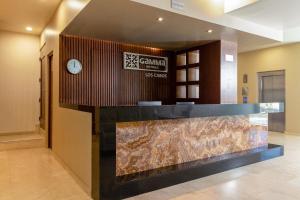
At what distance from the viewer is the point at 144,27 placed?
178 inches

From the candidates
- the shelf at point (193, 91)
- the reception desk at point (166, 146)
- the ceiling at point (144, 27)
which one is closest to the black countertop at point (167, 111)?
the reception desk at point (166, 146)

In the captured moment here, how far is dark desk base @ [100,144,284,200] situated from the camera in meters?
3.07

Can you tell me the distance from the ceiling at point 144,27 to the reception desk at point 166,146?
1.55 m

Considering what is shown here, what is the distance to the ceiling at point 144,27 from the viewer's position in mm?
3643

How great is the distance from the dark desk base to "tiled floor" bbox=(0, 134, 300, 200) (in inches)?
3.8

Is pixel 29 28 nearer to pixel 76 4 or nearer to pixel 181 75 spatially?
pixel 76 4

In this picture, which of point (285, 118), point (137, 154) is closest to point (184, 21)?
point (137, 154)

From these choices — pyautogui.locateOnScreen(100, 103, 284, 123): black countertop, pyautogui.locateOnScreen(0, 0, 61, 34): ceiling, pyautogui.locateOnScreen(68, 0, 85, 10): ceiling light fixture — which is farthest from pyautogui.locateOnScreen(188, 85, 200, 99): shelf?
pyautogui.locateOnScreen(0, 0, 61, 34): ceiling

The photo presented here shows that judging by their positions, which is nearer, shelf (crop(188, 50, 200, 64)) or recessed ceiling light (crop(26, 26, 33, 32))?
shelf (crop(188, 50, 200, 64))

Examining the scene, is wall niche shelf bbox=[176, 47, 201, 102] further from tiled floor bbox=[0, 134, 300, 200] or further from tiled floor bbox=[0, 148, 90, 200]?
tiled floor bbox=[0, 148, 90, 200]

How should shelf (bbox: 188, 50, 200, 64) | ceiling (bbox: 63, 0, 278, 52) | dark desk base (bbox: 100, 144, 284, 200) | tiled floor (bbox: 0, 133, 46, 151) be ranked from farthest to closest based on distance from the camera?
shelf (bbox: 188, 50, 200, 64) < tiled floor (bbox: 0, 133, 46, 151) < ceiling (bbox: 63, 0, 278, 52) < dark desk base (bbox: 100, 144, 284, 200)

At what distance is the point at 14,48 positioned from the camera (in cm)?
694

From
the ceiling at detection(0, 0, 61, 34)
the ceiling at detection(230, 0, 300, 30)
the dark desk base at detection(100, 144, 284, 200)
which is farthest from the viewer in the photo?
the ceiling at detection(0, 0, 61, 34)

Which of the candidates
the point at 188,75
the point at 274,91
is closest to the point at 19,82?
the point at 188,75
